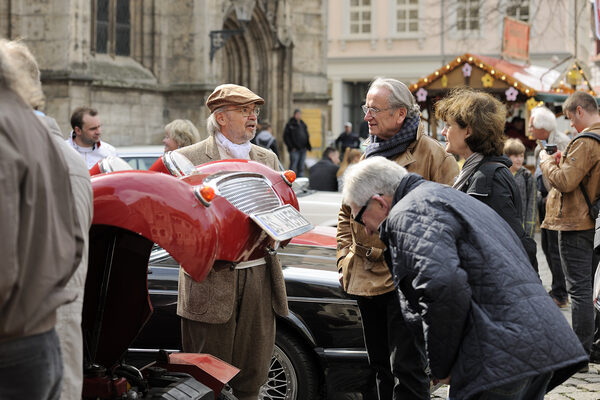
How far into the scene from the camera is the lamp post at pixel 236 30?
20531 mm

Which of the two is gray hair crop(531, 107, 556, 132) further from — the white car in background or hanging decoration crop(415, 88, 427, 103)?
hanging decoration crop(415, 88, 427, 103)

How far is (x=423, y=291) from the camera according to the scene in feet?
11.3

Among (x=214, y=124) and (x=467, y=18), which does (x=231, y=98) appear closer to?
(x=214, y=124)

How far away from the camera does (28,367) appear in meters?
2.70

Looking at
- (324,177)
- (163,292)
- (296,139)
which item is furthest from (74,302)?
(296,139)

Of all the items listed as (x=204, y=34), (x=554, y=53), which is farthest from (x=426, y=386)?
(x=554, y=53)

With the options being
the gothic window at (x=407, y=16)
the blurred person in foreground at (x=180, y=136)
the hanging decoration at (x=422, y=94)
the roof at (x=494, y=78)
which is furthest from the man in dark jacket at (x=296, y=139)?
the gothic window at (x=407, y=16)

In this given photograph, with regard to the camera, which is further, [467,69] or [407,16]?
[407,16]

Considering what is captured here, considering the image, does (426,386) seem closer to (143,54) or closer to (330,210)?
(330,210)

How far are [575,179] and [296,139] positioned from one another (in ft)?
56.4

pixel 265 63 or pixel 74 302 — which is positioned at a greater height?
pixel 265 63

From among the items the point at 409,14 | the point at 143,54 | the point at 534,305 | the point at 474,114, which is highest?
the point at 409,14

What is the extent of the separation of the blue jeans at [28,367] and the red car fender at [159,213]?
0.65 m

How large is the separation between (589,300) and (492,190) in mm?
2640
